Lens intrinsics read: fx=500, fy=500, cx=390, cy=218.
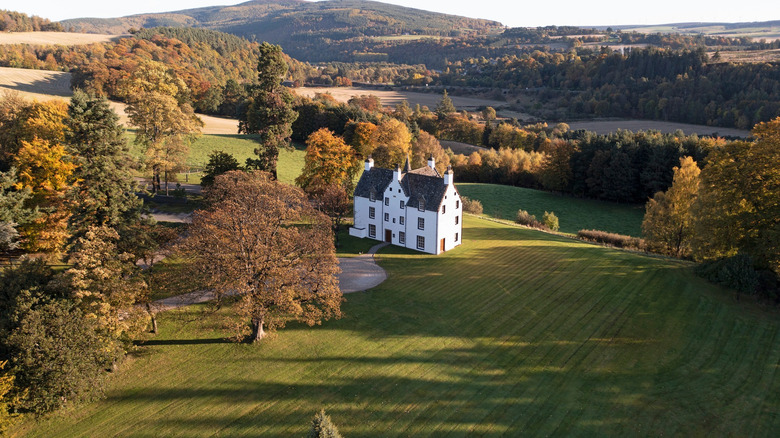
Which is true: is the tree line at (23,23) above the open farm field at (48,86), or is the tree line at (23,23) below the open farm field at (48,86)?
above

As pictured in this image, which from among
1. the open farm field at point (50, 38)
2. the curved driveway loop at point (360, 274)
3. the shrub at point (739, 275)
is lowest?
the curved driveway loop at point (360, 274)

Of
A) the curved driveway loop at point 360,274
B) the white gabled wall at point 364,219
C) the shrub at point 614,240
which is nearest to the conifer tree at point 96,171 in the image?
the curved driveway loop at point 360,274

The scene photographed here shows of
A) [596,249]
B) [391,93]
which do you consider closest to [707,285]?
[596,249]

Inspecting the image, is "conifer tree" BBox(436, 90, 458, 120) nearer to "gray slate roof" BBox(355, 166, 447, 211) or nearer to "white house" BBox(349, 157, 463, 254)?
"white house" BBox(349, 157, 463, 254)

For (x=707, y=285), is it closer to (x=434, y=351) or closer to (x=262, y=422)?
(x=434, y=351)

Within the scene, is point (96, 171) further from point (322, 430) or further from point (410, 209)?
point (410, 209)

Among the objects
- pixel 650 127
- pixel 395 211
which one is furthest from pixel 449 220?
pixel 650 127

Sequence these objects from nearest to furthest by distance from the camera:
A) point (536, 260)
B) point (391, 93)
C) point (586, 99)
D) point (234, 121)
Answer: point (536, 260), point (234, 121), point (586, 99), point (391, 93)

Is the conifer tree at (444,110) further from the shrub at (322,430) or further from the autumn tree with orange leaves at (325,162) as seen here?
the shrub at (322,430)
